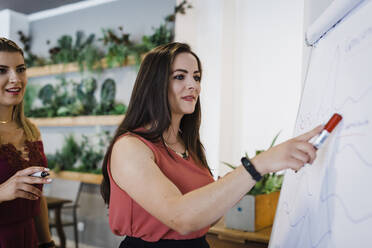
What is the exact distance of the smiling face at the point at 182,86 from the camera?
4.08 feet

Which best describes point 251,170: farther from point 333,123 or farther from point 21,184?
point 21,184

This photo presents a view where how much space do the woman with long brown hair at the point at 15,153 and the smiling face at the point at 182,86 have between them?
0.64m

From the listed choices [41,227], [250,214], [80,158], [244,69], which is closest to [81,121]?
[80,158]

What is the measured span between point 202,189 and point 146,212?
329mm

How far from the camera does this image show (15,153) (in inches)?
58.2

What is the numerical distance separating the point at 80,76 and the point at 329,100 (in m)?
3.77

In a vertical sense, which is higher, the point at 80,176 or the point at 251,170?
the point at 251,170

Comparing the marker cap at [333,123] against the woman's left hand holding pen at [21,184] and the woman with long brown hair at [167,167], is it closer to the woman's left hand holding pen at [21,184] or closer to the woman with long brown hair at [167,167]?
the woman with long brown hair at [167,167]

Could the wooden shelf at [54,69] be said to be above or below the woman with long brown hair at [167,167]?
above

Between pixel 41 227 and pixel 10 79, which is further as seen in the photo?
pixel 41 227

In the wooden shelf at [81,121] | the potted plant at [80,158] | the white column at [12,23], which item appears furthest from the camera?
the white column at [12,23]

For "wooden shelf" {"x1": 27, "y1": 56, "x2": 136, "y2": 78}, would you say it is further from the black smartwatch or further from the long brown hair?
the black smartwatch

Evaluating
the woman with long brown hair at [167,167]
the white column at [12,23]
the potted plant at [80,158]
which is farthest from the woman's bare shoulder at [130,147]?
the white column at [12,23]

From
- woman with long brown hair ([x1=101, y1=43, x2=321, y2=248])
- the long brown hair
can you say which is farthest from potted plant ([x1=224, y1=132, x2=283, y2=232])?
the long brown hair
